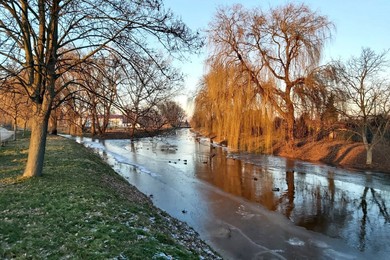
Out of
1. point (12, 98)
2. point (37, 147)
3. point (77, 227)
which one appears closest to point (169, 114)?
point (12, 98)

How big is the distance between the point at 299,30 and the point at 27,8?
2166 centimetres

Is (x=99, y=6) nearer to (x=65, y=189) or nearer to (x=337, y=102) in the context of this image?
(x=65, y=189)

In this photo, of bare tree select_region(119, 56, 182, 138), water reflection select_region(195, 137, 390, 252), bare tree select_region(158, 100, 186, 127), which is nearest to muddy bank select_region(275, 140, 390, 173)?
water reflection select_region(195, 137, 390, 252)

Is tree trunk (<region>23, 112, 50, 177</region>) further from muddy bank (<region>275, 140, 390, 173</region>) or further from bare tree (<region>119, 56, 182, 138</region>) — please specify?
muddy bank (<region>275, 140, 390, 173</region>)

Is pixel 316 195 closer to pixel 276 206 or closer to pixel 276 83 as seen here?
pixel 276 206

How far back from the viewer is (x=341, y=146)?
26500 mm

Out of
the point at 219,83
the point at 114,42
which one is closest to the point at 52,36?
the point at 114,42

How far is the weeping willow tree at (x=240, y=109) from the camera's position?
26203mm

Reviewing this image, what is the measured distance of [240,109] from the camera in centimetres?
2662

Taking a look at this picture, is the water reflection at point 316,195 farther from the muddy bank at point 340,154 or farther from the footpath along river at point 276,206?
the muddy bank at point 340,154

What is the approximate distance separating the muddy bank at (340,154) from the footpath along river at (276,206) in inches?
103

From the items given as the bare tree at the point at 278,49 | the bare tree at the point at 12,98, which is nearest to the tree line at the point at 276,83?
the bare tree at the point at 278,49

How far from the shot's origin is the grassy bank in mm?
5066

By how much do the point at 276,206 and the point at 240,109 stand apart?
49.1 ft
